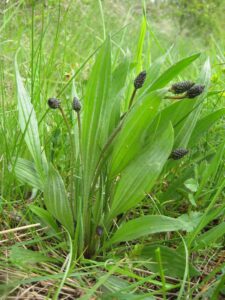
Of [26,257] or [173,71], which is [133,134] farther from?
[26,257]

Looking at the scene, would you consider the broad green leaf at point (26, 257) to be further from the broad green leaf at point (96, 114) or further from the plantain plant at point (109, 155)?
the broad green leaf at point (96, 114)

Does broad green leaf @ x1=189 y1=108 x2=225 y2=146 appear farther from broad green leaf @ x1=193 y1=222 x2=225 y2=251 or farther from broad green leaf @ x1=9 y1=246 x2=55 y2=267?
broad green leaf @ x1=9 y1=246 x2=55 y2=267

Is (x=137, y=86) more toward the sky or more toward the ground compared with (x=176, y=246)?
more toward the sky

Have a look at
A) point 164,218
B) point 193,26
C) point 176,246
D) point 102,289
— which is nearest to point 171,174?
point 176,246

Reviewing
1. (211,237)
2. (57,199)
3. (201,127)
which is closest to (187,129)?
(201,127)

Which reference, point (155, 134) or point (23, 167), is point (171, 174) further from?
point (23, 167)

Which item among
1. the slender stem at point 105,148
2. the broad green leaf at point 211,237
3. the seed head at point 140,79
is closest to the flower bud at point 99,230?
the slender stem at point 105,148
